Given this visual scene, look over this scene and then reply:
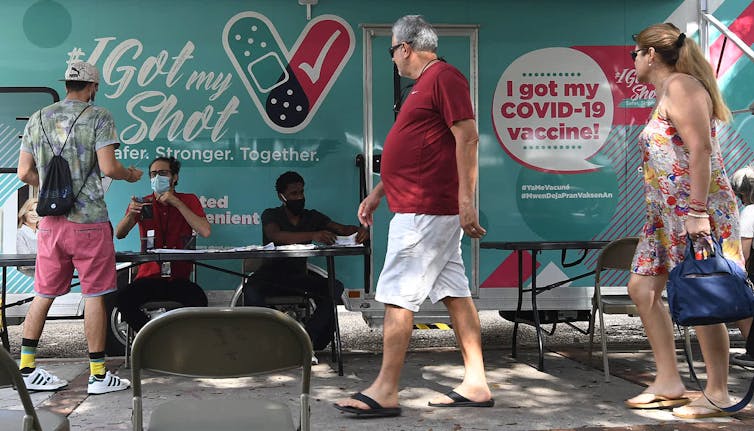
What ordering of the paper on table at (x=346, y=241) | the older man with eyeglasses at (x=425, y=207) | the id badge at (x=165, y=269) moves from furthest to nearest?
the id badge at (x=165, y=269) < the paper on table at (x=346, y=241) < the older man with eyeglasses at (x=425, y=207)

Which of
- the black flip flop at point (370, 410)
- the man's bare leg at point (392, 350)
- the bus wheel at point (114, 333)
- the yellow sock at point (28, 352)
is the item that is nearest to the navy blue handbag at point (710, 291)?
the man's bare leg at point (392, 350)

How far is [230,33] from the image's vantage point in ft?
19.1

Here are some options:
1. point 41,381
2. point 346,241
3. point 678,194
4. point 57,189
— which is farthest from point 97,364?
point 678,194

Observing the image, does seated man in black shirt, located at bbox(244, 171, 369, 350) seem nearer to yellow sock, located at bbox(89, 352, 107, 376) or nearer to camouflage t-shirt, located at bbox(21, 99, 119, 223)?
yellow sock, located at bbox(89, 352, 107, 376)

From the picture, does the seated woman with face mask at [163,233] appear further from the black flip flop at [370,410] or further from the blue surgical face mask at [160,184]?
the black flip flop at [370,410]

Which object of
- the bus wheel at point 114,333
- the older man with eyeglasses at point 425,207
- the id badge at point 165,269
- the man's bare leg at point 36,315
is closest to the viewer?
the older man with eyeglasses at point 425,207

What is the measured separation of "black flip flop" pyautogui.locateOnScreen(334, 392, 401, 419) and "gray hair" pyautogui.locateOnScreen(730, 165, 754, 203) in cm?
275

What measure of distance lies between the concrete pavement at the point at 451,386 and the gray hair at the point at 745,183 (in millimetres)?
1082

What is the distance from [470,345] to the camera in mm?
4051

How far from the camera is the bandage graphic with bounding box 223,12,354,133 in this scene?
583cm

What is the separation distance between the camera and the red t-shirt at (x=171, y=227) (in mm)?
5570

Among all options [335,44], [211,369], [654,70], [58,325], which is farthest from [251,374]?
[58,325]

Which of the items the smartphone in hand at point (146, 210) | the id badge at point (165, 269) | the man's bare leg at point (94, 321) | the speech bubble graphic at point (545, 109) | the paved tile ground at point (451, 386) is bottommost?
the paved tile ground at point (451, 386)

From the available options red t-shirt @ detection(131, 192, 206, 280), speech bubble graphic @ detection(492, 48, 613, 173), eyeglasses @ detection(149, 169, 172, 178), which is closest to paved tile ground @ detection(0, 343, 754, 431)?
red t-shirt @ detection(131, 192, 206, 280)
